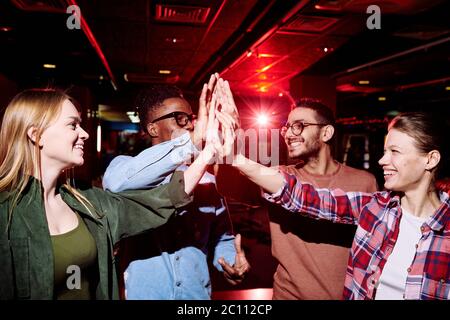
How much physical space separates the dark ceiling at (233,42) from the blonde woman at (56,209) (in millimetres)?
1242

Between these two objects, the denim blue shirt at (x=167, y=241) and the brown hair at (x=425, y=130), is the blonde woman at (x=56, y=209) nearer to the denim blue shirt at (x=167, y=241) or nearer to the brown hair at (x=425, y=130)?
the denim blue shirt at (x=167, y=241)

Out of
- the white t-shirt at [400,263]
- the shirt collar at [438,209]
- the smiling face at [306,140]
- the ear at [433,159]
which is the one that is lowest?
the white t-shirt at [400,263]

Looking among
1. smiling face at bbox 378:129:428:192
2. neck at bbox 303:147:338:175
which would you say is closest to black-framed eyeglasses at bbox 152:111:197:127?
neck at bbox 303:147:338:175

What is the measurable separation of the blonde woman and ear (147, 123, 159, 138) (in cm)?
46

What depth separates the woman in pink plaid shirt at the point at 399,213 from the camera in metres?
1.65

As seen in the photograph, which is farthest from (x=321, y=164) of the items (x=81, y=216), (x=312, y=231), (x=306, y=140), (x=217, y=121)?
(x=81, y=216)

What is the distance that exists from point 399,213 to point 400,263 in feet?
0.86

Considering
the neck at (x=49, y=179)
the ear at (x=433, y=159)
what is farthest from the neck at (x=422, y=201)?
the neck at (x=49, y=179)

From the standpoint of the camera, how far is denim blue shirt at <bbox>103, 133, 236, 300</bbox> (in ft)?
5.32

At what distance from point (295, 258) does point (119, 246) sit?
41.5 inches

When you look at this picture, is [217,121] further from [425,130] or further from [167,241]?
[425,130]

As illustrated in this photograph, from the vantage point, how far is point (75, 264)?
147 centimetres

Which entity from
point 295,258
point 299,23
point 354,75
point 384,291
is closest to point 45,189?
point 295,258
